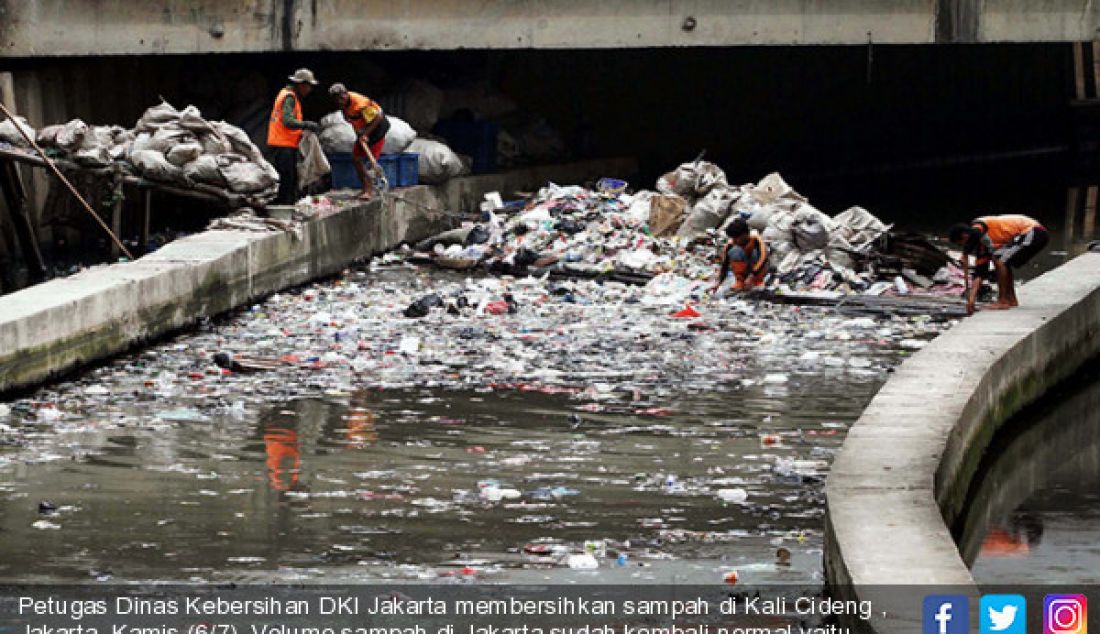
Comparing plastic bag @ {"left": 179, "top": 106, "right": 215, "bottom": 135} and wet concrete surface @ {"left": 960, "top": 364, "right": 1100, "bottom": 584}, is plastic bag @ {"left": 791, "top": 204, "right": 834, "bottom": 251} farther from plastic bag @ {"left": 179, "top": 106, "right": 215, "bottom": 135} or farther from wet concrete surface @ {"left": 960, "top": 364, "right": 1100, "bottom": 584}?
plastic bag @ {"left": 179, "top": 106, "right": 215, "bottom": 135}

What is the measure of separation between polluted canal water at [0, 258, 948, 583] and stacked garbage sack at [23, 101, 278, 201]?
Result: 1.73 metres

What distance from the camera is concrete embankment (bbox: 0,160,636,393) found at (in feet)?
38.8

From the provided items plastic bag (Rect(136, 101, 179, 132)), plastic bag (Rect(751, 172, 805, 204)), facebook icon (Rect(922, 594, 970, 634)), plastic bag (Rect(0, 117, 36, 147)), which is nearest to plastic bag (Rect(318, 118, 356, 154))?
plastic bag (Rect(136, 101, 179, 132))

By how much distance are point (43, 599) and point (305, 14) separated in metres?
14.4

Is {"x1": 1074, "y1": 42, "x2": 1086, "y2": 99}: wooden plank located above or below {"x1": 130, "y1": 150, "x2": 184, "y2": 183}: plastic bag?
above

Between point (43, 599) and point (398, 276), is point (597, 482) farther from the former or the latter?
point (398, 276)

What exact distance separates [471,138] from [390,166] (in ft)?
10.5

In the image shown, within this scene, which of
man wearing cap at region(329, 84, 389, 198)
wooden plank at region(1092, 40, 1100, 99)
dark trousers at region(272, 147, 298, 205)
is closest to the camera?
man wearing cap at region(329, 84, 389, 198)

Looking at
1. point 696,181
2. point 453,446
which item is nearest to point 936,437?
point 453,446

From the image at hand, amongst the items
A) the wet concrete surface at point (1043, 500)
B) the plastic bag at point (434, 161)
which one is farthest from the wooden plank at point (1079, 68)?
the wet concrete surface at point (1043, 500)

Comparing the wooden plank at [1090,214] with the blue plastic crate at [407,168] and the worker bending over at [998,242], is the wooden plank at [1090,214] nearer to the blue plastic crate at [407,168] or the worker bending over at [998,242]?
the blue plastic crate at [407,168]

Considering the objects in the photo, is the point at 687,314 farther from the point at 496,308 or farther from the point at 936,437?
the point at 936,437

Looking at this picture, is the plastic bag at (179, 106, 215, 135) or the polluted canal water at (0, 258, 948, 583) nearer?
the polluted canal water at (0, 258, 948, 583)

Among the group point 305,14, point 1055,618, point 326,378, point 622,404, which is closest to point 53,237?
point 305,14
